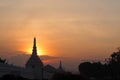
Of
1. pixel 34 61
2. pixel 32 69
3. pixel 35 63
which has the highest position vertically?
pixel 34 61

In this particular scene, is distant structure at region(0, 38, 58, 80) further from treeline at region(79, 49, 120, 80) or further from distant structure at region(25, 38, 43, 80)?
treeline at region(79, 49, 120, 80)

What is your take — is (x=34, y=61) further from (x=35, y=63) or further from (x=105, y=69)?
(x=105, y=69)

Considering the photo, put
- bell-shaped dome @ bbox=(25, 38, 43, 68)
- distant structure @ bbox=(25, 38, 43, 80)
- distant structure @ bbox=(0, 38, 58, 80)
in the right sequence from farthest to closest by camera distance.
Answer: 1. bell-shaped dome @ bbox=(25, 38, 43, 68)
2. distant structure @ bbox=(25, 38, 43, 80)
3. distant structure @ bbox=(0, 38, 58, 80)

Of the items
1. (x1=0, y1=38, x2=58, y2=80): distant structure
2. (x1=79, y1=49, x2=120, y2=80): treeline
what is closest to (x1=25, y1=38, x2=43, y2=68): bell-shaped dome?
(x1=0, y1=38, x2=58, y2=80): distant structure

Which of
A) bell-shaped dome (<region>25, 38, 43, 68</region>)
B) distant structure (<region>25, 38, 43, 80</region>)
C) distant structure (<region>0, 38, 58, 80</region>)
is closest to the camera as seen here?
distant structure (<region>0, 38, 58, 80</region>)

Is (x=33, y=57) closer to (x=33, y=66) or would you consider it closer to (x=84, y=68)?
(x=33, y=66)

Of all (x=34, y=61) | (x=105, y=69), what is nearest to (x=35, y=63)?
(x=34, y=61)

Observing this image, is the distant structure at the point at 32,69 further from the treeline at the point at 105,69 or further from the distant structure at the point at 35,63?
the treeline at the point at 105,69

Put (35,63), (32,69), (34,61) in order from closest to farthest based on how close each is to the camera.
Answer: (32,69)
(35,63)
(34,61)

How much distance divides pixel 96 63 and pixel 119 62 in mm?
19824

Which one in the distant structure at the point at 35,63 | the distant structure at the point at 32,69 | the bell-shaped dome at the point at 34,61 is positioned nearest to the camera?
the distant structure at the point at 32,69

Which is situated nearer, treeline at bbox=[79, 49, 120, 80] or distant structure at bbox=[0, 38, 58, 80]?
distant structure at bbox=[0, 38, 58, 80]

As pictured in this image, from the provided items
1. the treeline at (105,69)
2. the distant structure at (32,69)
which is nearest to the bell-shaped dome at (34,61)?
the distant structure at (32,69)

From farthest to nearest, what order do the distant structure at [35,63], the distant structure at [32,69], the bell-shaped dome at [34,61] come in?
the bell-shaped dome at [34,61]
the distant structure at [35,63]
the distant structure at [32,69]
